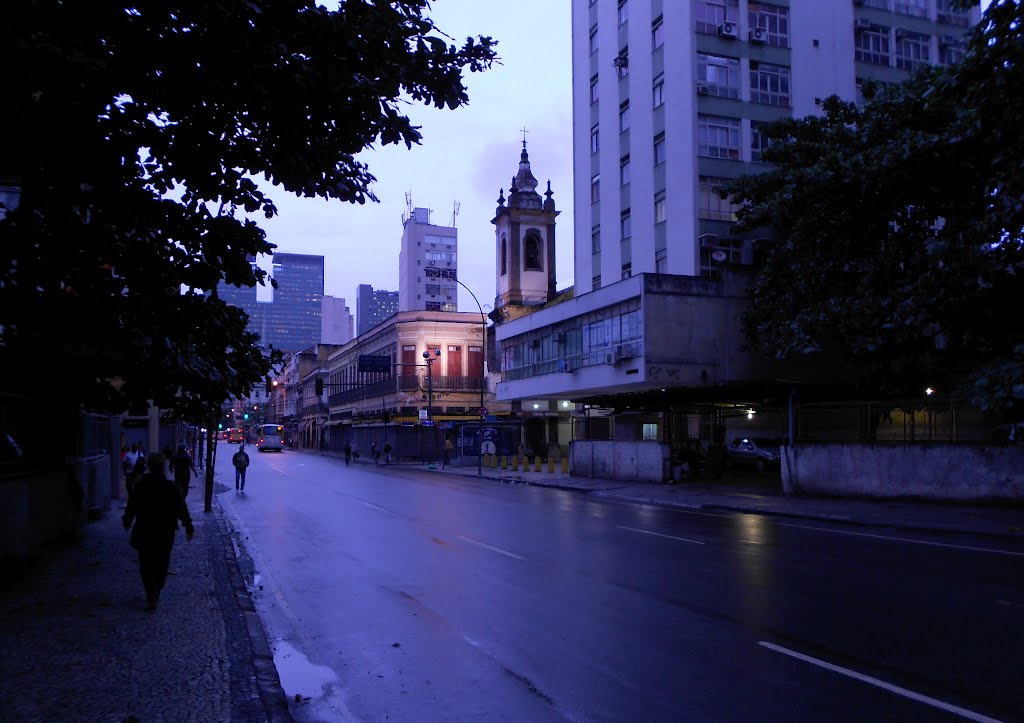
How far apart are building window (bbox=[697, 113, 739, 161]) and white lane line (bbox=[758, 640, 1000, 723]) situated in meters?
32.2

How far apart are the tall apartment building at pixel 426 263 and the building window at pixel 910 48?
8379 cm

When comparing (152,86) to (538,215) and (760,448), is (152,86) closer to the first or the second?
(760,448)

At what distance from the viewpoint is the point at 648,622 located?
827 centimetres

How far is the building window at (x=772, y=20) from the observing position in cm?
3838

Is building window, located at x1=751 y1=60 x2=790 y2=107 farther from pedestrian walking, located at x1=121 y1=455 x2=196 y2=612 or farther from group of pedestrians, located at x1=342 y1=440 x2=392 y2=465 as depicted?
pedestrian walking, located at x1=121 y1=455 x2=196 y2=612

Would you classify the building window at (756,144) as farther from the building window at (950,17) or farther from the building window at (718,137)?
the building window at (950,17)

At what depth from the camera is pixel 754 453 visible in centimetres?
3669

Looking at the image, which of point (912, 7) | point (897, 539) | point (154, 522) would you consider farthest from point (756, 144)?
point (154, 522)

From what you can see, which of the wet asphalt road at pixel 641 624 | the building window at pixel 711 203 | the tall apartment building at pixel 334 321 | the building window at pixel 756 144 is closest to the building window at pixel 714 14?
the building window at pixel 756 144

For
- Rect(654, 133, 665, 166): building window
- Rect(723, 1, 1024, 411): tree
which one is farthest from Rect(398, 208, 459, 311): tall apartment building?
Rect(723, 1, 1024, 411): tree

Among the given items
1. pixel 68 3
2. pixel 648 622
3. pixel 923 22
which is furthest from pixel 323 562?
pixel 923 22

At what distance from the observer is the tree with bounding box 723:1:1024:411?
53.3 feet

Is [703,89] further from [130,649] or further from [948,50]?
[130,649]

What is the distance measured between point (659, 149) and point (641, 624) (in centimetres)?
3342
